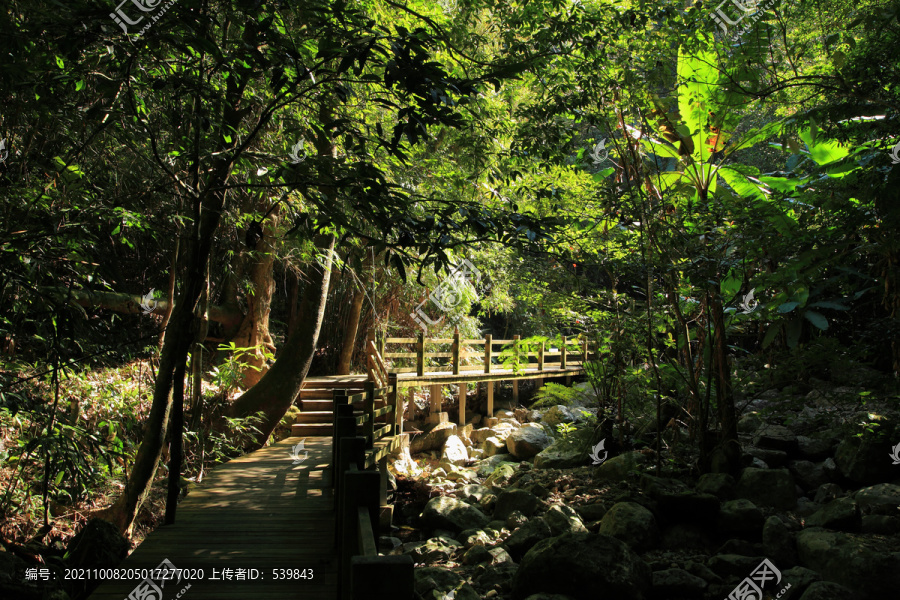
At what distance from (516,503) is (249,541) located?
3.94 meters

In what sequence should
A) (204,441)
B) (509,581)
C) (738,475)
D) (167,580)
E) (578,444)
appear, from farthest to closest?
1. (578,444)
2. (204,441)
3. (738,475)
4. (509,581)
5. (167,580)

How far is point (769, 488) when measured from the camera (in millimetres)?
5828

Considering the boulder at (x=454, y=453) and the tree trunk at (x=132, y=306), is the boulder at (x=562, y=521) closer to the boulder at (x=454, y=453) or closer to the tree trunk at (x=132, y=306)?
the tree trunk at (x=132, y=306)

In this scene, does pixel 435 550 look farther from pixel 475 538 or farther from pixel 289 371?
pixel 289 371

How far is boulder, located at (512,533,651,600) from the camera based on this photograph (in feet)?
14.1

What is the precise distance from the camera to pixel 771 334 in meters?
5.77

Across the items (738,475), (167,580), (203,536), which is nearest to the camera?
(167,580)

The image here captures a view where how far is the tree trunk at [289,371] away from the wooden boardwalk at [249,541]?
5.94ft

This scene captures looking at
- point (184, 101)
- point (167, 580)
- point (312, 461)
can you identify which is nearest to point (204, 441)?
point (312, 461)

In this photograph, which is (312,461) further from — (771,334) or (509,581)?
(771,334)

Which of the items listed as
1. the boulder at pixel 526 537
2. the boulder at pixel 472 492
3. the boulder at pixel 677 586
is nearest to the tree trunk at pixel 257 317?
the boulder at pixel 472 492

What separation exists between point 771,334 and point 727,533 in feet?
6.69

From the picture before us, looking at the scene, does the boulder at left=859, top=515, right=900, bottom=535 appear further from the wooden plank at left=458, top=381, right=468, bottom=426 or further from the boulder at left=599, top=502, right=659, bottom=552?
the wooden plank at left=458, top=381, right=468, bottom=426

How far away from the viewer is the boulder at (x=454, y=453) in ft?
38.6
